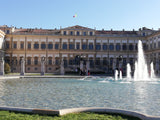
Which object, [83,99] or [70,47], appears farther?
[70,47]

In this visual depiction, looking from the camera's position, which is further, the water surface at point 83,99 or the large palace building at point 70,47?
the large palace building at point 70,47

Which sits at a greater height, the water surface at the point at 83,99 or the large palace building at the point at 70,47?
the large palace building at the point at 70,47

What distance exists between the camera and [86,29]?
50844 mm

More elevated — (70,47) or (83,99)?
(70,47)

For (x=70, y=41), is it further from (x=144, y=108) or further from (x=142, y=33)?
(x=144, y=108)

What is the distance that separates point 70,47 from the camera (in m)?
50.9

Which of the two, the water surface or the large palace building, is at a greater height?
the large palace building

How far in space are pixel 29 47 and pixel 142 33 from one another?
26.9m

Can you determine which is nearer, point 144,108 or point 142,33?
point 144,108

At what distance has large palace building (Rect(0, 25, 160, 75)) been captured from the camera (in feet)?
163

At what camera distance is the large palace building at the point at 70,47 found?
49.6m

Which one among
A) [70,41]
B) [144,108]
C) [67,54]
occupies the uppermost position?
[70,41]

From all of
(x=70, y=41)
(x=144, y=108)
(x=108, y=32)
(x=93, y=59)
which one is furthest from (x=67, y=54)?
(x=144, y=108)

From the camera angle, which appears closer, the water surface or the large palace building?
the water surface
